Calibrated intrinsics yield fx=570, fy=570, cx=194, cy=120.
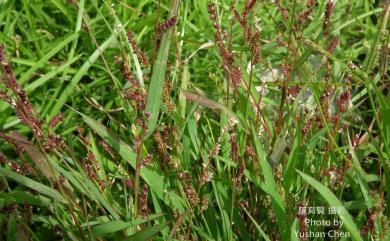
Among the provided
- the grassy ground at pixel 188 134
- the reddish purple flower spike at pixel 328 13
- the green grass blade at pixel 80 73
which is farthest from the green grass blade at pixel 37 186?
the reddish purple flower spike at pixel 328 13

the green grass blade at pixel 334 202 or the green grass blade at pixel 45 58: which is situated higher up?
the green grass blade at pixel 45 58

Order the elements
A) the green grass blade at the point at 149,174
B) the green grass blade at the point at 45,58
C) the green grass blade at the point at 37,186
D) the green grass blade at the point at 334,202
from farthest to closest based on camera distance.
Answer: the green grass blade at the point at 45,58, the green grass blade at the point at 149,174, the green grass blade at the point at 37,186, the green grass blade at the point at 334,202

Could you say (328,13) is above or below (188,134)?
above

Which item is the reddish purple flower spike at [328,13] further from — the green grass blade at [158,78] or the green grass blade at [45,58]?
the green grass blade at [45,58]

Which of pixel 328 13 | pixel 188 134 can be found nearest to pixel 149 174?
pixel 188 134

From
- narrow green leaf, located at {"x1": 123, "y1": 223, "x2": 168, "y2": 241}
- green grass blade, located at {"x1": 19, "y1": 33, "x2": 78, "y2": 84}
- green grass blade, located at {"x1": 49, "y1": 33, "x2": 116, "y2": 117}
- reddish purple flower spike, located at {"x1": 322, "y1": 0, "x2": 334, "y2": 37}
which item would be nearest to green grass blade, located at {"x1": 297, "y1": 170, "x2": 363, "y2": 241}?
narrow green leaf, located at {"x1": 123, "y1": 223, "x2": 168, "y2": 241}

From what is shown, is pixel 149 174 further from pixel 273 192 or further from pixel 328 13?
pixel 328 13

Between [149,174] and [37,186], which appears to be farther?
[149,174]

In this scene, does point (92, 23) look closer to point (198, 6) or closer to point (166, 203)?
point (198, 6)
